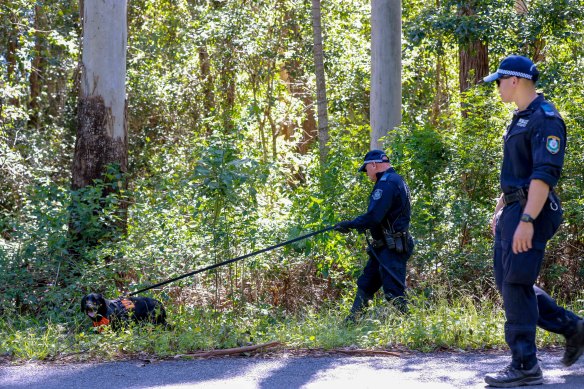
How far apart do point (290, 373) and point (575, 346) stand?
192 cm

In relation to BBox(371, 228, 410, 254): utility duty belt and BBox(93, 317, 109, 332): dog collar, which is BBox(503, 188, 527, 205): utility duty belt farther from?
BBox(93, 317, 109, 332): dog collar

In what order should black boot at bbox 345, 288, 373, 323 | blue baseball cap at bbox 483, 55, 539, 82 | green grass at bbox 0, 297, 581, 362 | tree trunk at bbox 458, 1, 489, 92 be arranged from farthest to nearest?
tree trunk at bbox 458, 1, 489, 92, black boot at bbox 345, 288, 373, 323, green grass at bbox 0, 297, 581, 362, blue baseball cap at bbox 483, 55, 539, 82

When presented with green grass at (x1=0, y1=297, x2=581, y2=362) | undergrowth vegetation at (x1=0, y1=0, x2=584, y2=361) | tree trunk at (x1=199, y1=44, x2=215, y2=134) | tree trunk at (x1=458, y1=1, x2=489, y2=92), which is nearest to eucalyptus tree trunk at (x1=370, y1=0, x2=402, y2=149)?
undergrowth vegetation at (x1=0, y1=0, x2=584, y2=361)

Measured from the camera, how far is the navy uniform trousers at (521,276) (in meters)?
4.88

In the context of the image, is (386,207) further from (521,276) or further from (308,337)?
(521,276)

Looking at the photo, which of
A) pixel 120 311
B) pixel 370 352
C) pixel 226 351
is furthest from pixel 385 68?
pixel 226 351

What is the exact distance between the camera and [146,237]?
34.4 ft

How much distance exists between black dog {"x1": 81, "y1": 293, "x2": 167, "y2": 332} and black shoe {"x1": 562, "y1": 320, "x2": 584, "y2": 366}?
13.2ft

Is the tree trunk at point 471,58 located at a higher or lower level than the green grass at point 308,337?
higher

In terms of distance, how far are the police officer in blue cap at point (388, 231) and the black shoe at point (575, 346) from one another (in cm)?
257

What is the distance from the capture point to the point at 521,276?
4879 millimetres

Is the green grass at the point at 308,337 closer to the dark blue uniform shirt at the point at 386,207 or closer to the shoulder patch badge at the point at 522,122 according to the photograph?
the dark blue uniform shirt at the point at 386,207

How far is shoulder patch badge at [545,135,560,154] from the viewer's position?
4.78 metres

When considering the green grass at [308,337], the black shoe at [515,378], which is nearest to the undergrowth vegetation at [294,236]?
the green grass at [308,337]
